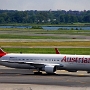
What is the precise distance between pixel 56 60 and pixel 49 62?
101 cm

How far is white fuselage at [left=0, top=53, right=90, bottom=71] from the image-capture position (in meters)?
57.1

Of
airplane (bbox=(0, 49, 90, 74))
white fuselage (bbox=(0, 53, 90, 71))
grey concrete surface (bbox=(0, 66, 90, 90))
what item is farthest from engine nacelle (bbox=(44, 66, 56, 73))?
white fuselage (bbox=(0, 53, 90, 71))

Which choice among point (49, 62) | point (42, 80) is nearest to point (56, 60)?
point (49, 62)

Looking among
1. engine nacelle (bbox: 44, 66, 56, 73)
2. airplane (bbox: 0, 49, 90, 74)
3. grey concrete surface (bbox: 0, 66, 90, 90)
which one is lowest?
grey concrete surface (bbox: 0, 66, 90, 90)

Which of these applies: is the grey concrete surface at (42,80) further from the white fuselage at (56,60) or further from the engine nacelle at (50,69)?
the white fuselage at (56,60)

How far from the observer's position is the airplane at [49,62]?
57.2 m

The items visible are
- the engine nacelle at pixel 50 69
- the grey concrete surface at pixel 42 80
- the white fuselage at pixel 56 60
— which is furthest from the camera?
the engine nacelle at pixel 50 69

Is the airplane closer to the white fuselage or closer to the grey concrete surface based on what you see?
the white fuselage

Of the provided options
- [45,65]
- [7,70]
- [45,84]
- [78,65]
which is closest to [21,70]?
[7,70]

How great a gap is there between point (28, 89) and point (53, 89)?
2.56 metres

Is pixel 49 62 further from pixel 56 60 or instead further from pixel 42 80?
pixel 42 80

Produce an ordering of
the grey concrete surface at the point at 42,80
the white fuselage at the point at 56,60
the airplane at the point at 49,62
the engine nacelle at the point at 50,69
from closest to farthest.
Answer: the grey concrete surface at the point at 42,80 < the white fuselage at the point at 56,60 < the airplane at the point at 49,62 < the engine nacelle at the point at 50,69

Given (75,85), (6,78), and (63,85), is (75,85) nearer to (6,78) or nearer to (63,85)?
(63,85)

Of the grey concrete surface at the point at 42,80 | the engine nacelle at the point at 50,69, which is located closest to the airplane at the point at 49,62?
the engine nacelle at the point at 50,69
